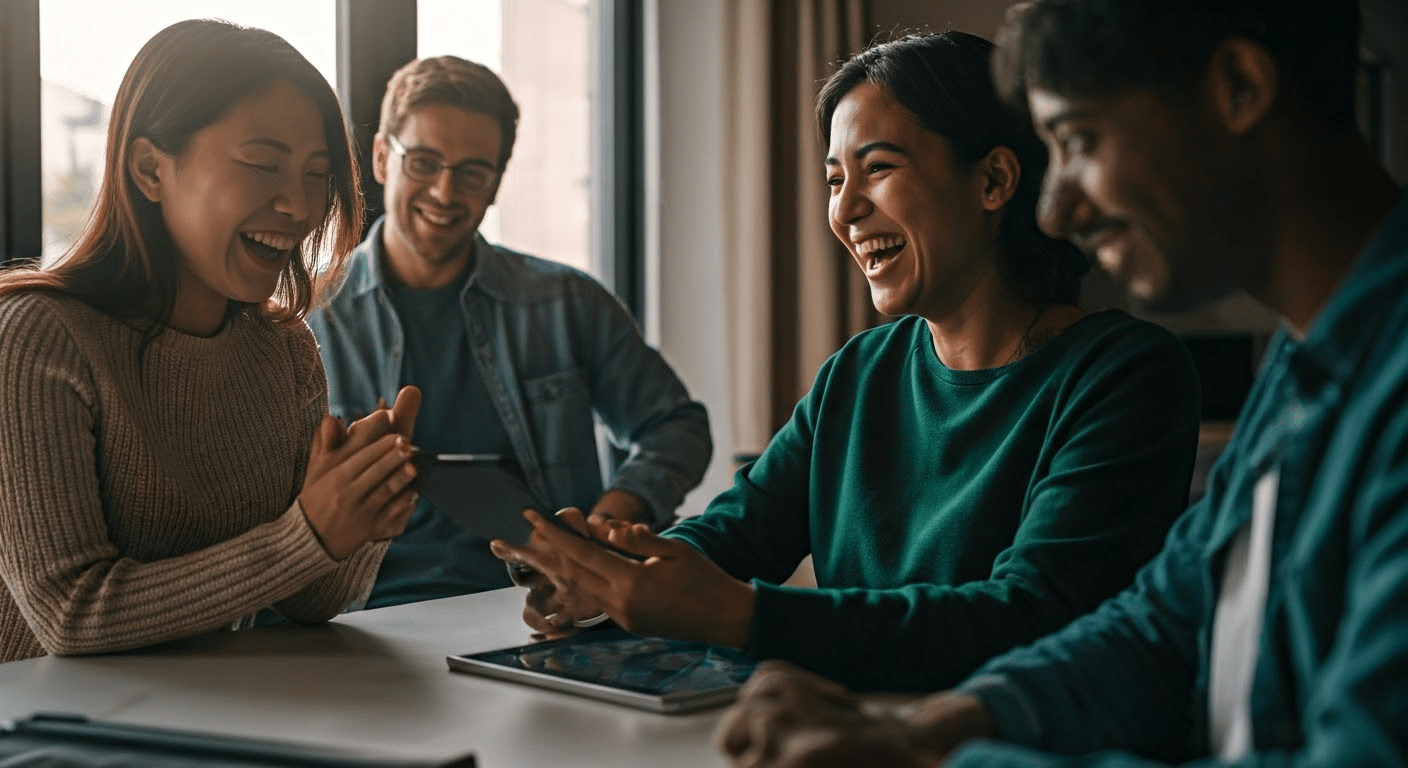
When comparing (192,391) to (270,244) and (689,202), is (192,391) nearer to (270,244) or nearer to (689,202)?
(270,244)

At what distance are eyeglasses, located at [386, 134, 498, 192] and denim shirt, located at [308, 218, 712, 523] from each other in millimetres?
137

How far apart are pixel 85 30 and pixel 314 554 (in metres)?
1.63

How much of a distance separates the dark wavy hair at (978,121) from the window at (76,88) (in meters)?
1.33

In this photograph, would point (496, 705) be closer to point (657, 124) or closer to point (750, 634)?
point (750, 634)

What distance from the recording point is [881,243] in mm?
1485

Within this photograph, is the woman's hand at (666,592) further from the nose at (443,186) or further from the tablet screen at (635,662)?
the nose at (443,186)

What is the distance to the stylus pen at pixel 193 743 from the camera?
82 cm

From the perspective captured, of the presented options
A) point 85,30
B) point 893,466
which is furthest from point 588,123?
point 893,466

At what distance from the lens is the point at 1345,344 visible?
697 millimetres

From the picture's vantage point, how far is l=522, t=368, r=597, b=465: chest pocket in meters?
2.62

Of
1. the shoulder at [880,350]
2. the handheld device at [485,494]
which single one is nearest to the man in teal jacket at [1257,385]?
the handheld device at [485,494]

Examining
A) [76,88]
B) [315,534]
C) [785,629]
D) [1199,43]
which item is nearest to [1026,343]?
[785,629]

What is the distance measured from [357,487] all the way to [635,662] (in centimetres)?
36

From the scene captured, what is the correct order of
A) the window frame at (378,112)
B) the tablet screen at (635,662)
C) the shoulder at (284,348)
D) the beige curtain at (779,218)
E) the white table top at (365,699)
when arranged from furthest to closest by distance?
the beige curtain at (779,218), the window frame at (378,112), the shoulder at (284,348), the tablet screen at (635,662), the white table top at (365,699)
